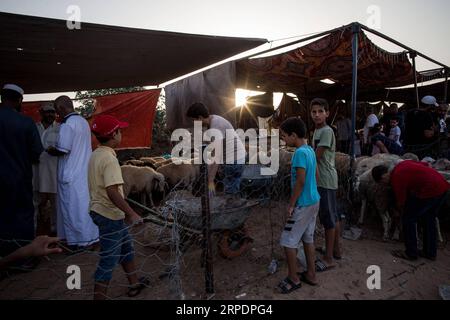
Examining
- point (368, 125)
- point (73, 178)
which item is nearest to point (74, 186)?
point (73, 178)

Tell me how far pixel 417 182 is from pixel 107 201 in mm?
3748

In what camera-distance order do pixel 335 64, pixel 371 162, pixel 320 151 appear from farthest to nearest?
pixel 335 64
pixel 371 162
pixel 320 151

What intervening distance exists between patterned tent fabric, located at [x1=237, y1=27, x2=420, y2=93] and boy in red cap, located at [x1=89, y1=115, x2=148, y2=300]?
402cm

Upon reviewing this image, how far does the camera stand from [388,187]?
13.8 feet

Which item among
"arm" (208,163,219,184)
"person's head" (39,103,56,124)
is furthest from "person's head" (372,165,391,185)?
"person's head" (39,103,56,124)

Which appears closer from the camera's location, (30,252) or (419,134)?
(30,252)

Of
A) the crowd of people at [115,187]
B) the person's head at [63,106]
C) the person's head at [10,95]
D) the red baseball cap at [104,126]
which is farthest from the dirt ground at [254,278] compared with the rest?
the person's head at [10,95]

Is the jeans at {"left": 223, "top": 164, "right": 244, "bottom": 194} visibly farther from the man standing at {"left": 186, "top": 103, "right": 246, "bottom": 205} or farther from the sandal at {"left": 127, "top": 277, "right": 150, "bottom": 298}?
the sandal at {"left": 127, "top": 277, "right": 150, "bottom": 298}

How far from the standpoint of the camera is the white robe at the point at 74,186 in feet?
12.3

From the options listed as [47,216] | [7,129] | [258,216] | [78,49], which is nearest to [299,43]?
[258,216]

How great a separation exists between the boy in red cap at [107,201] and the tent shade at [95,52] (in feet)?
6.84

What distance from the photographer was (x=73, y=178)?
3748 mm

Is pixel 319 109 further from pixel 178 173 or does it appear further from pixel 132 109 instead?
pixel 132 109
